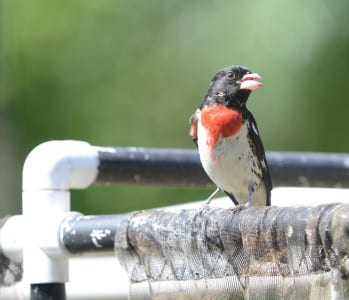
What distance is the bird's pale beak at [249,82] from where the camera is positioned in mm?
3976

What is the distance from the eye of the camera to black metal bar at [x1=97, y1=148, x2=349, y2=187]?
2.69m

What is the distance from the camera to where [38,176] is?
8.34 ft

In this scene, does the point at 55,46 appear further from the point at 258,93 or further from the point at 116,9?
the point at 258,93

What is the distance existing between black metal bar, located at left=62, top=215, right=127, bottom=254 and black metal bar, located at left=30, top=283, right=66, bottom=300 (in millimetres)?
98

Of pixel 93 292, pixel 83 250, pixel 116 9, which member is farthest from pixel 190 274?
pixel 116 9

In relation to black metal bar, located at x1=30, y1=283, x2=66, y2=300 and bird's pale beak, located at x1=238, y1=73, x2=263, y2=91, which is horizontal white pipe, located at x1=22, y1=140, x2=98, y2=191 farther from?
bird's pale beak, located at x1=238, y1=73, x2=263, y2=91

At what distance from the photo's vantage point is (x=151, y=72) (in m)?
12.7

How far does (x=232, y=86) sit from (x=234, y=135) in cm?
16

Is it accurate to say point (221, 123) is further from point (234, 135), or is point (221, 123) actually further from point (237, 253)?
point (237, 253)

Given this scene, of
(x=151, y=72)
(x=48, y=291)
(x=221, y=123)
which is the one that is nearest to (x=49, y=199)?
(x=48, y=291)

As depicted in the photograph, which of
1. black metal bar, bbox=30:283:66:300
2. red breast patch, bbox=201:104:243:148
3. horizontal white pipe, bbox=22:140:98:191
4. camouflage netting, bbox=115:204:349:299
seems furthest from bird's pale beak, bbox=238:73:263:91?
camouflage netting, bbox=115:204:349:299

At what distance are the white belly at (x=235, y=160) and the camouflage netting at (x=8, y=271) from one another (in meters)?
1.36

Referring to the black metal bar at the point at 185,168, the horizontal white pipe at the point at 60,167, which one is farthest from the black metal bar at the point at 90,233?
the black metal bar at the point at 185,168

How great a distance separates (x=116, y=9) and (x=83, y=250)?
1087 centimetres
